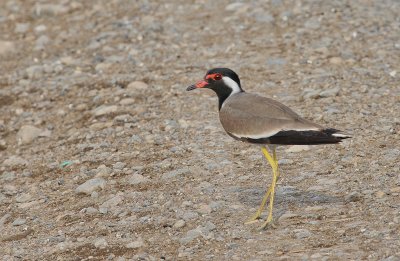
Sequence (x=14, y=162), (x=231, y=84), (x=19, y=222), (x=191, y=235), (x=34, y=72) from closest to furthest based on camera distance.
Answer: (x=191, y=235) < (x=231, y=84) < (x=19, y=222) < (x=14, y=162) < (x=34, y=72)

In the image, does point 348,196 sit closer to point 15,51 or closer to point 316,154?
point 316,154

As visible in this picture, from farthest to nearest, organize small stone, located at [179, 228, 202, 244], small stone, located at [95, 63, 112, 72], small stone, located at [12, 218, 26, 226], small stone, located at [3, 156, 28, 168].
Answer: small stone, located at [95, 63, 112, 72], small stone, located at [3, 156, 28, 168], small stone, located at [12, 218, 26, 226], small stone, located at [179, 228, 202, 244]

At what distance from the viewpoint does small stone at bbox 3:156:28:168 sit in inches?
438

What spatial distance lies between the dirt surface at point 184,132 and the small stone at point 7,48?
0.04 meters

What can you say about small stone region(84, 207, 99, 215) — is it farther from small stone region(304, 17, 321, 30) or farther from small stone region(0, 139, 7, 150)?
small stone region(304, 17, 321, 30)

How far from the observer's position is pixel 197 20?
15383 millimetres

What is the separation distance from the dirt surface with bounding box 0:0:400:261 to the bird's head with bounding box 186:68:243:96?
1.09 metres

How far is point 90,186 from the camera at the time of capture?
9781 millimetres

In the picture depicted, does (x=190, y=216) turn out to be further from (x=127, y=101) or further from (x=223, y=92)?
(x=127, y=101)

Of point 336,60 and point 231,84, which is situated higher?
point 231,84

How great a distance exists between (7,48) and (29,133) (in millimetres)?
4096

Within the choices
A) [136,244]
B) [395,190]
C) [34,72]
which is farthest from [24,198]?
[34,72]

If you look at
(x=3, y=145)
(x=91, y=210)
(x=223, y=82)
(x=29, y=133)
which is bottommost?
(x=3, y=145)

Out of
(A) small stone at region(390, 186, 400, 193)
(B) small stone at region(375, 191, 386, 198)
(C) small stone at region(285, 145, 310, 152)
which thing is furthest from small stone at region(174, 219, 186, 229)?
(C) small stone at region(285, 145, 310, 152)
